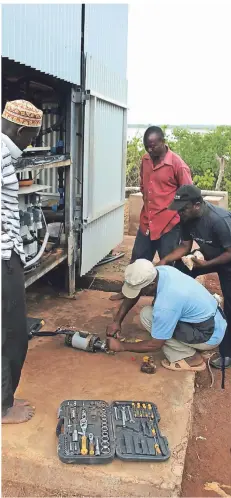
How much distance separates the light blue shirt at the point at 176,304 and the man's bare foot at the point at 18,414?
107cm

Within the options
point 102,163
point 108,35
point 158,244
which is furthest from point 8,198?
point 108,35

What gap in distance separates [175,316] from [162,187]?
69.9 inches

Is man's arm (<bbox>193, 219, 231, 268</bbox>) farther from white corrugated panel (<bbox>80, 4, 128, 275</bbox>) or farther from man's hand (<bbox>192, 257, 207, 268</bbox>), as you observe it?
white corrugated panel (<bbox>80, 4, 128, 275</bbox>)

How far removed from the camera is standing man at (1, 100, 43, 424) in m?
2.57

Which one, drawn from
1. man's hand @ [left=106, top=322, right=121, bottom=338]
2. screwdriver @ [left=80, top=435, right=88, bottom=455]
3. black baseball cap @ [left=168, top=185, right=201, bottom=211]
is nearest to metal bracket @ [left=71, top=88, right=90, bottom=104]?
black baseball cap @ [left=168, top=185, right=201, bottom=211]

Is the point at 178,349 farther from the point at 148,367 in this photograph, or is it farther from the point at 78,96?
the point at 78,96

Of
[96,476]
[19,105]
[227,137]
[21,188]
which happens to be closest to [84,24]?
[21,188]

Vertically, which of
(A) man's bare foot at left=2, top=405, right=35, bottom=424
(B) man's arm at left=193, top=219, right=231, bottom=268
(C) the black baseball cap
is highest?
(C) the black baseball cap

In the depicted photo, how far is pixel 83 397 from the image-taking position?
3.39 meters

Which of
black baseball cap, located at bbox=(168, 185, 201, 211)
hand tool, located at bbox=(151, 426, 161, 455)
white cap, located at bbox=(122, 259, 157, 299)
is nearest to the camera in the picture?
hand tool, located at bbox=(151, 426, 161, 455)

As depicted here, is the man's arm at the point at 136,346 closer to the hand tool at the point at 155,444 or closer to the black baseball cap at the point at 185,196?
the hand tool at the point at 155,444

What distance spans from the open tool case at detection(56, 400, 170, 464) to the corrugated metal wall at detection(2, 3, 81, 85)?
7.66 feet

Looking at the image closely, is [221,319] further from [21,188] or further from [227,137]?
[227,137]

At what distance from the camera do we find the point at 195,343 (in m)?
3.84
